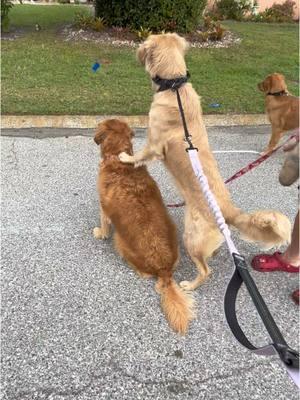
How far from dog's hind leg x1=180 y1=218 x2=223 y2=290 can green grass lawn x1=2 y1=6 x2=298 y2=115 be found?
143 inches

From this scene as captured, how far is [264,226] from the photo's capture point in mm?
2564

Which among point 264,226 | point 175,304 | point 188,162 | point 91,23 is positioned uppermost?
point 91,23

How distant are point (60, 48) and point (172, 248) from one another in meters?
7.25

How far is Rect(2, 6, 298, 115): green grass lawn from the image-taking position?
6.36 m

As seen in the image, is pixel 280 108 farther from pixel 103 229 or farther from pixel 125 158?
pixel 103 229

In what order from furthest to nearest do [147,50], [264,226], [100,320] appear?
[147,50]
[100,320]
[264,226]

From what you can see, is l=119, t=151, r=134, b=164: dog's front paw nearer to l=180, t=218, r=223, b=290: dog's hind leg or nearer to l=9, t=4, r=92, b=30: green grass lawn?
l=180, t=218, r=223, b=290: dog's hind leg

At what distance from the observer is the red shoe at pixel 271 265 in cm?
332

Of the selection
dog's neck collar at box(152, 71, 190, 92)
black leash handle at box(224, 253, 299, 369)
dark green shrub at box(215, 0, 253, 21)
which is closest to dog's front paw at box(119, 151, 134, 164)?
dog's neck collar at box(152, 71, 190, 92)

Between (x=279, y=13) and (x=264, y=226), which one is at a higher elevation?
(x=279, y=13)

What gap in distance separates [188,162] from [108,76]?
4985 millimetres

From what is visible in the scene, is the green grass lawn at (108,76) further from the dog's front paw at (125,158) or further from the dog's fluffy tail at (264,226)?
the dog's fluffy tail at (264,226)

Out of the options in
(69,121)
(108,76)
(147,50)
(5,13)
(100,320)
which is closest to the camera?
(100,320)

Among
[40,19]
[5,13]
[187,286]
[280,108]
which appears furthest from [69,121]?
[40,19]
